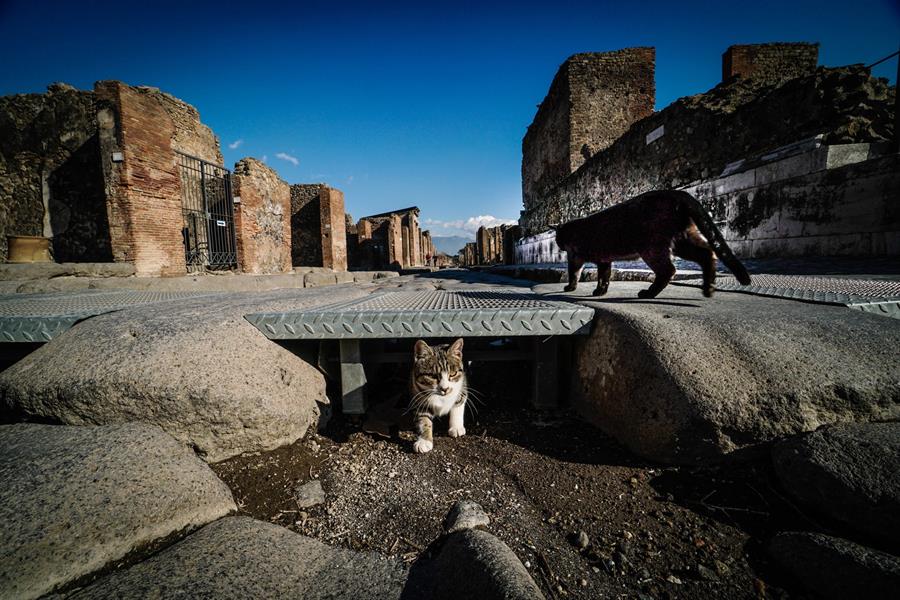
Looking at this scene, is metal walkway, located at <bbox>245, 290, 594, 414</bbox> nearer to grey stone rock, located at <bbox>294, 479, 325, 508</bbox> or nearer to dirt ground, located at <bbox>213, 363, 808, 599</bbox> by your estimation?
dirt ground, located at <bbox>213, 363, 808, 599</bbox>

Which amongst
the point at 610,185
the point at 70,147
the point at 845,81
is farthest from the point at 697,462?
the point at 70,147

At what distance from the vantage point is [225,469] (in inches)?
67.2

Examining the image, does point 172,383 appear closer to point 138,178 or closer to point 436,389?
point 436,389

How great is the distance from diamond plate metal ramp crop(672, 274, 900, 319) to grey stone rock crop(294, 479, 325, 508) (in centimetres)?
301

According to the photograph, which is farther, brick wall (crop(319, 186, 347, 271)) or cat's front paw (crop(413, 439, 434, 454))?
brick wall (crop(319, 186, 347, 271))

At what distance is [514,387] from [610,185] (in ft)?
25.8

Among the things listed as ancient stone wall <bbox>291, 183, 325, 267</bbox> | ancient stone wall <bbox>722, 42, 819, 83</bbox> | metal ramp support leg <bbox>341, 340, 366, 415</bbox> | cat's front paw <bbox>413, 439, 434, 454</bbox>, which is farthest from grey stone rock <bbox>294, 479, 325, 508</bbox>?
ancient stone wall <bbox>722, 42, 819, 83</bbox>

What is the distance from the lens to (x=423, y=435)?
1990mm

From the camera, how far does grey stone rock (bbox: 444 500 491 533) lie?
51.4 inches

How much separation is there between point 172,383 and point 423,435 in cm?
138

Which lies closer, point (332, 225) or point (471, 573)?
point (471, 573)

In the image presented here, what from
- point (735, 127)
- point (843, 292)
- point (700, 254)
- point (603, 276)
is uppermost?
point (735, 127)

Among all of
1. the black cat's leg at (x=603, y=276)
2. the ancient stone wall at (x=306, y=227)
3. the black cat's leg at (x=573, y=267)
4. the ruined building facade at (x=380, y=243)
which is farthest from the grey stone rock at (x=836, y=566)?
the ruined building facade at (x=380, y=243)

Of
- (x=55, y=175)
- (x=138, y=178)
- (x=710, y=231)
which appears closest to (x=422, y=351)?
(x=710, y=231)
